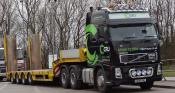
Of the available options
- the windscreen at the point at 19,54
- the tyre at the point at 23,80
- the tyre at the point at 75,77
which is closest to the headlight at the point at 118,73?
the tyre at the point at 75,77

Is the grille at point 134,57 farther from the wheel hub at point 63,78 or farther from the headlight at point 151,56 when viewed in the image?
the wheel hub at point 63,78

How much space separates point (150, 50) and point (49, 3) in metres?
54.7

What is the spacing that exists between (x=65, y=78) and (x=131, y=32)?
651cm

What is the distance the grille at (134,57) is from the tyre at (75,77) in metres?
4.43

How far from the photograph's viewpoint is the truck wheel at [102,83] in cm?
1948

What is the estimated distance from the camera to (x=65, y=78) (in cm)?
2459

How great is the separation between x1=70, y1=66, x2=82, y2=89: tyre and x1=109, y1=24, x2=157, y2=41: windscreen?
447 centimetres

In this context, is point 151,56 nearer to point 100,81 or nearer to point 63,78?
point 100,81

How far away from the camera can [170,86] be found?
21.2 meters

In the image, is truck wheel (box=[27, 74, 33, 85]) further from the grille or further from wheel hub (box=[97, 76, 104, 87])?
the grille

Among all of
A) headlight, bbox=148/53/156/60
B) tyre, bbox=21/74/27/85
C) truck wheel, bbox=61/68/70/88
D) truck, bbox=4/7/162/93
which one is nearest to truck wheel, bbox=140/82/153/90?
truck, bbox=4/7/162/93

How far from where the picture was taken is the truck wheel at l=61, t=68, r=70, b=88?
24438 millimetres

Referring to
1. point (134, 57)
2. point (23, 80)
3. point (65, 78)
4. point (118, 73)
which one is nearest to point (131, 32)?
point (134, 57)

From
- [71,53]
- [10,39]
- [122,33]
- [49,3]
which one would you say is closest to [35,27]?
[49,3]
